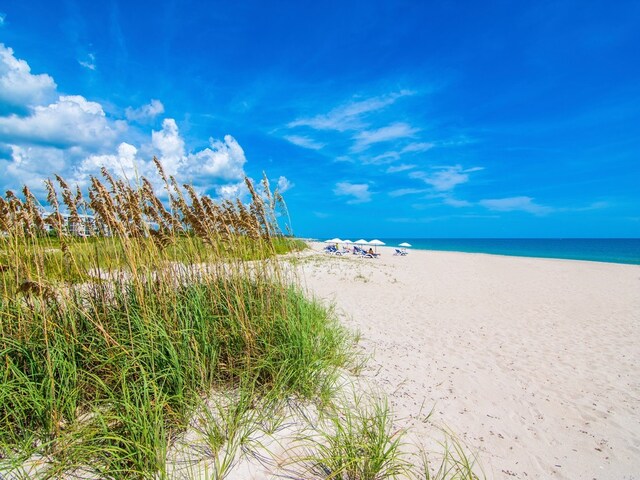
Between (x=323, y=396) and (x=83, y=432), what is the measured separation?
6.96 ft

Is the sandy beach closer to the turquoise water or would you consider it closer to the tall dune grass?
the tall dune grass

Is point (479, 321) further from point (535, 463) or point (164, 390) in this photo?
point (164, 390)

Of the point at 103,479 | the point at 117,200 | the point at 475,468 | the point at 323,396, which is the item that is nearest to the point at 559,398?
the point at 475,468

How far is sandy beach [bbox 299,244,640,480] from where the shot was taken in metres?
3.43

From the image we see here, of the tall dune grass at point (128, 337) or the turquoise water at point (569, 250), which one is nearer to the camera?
the tall dune grass at point (128, 337)

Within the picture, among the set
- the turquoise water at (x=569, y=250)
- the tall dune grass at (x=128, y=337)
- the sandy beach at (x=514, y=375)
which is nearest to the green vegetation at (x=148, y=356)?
the tall dune grass at (x=128, y=337)

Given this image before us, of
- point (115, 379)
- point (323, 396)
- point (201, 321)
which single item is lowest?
point (323, 396)

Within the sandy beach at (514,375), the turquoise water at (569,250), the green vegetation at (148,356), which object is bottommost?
the sandy beach at (514,375)

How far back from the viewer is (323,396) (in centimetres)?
341

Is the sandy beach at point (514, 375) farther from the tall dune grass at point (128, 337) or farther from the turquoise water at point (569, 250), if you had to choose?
the turquoise water at point (569, 250)

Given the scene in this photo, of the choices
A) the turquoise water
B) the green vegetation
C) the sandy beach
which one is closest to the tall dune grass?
the green vegetation

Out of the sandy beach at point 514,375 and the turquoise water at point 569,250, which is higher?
the turquoise water at point 569,250

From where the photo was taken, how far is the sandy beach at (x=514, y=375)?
135 inches

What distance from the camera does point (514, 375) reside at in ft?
17.8
